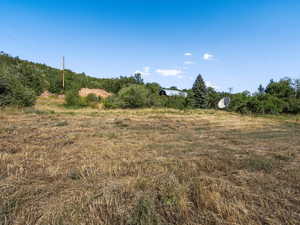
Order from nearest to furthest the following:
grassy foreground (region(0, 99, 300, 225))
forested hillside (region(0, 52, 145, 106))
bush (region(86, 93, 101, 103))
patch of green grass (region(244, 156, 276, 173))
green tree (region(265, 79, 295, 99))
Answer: grassy foreground (region(0, 99, 300, 225))
patch of green grass (region(244, 156, 276, 173))
forested hillside (region(0, 52, 145, 106))
bush (region(86, 93, 101, 103))
green tree (region(265, 79, 295, 99))

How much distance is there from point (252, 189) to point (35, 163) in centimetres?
392

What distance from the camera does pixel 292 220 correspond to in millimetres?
1706

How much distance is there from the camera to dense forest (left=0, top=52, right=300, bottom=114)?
1430 centimetres

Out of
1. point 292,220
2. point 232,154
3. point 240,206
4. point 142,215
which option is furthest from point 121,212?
point 232,154

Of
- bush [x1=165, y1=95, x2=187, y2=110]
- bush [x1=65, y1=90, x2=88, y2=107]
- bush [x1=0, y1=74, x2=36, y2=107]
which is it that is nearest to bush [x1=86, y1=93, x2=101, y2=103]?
bush [x1=65, y1=90, x2=88, y2=107]

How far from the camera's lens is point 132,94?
23672 mm

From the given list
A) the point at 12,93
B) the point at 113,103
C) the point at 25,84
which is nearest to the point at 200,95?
the point at 113,103

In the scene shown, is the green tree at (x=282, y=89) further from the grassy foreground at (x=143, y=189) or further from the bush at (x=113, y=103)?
the grassy foreground at (x=143, y=189)

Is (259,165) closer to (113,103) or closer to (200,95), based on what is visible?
(113,103)

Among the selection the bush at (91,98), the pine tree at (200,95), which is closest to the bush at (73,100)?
the bush at (91,98)

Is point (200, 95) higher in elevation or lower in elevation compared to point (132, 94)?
higher

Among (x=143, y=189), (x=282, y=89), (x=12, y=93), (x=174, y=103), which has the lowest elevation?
(x=143, y=189)

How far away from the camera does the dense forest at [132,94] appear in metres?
14.3

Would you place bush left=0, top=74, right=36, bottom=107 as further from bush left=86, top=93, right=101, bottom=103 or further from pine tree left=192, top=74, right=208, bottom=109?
pine tree left=192, top=74, right=208, bottom=109
